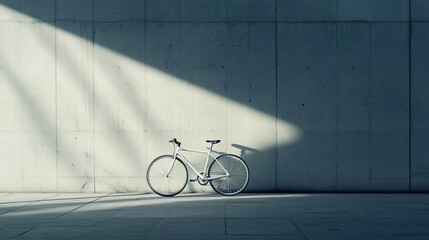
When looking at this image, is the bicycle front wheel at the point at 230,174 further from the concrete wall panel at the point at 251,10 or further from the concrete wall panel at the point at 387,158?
the concrete wall panel at the point at 251,10

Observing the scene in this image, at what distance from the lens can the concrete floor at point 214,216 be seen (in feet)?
21.1

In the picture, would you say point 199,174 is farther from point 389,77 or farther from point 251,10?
point 389,77

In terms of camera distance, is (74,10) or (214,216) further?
(74,10)

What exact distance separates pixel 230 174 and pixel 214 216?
2.70 metres

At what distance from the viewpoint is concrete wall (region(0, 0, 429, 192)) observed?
10.5 metres

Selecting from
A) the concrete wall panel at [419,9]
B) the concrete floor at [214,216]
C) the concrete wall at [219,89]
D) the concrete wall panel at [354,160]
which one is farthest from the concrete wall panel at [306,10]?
the concrete floor at [214,216]

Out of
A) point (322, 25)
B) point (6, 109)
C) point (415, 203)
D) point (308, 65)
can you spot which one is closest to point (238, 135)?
point (308, 65)

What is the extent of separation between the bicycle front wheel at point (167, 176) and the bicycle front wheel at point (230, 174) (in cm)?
54

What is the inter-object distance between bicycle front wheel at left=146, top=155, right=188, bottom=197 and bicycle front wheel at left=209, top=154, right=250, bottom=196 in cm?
54

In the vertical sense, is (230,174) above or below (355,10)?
below

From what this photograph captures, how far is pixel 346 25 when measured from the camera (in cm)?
1054

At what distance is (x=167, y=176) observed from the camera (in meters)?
10.3

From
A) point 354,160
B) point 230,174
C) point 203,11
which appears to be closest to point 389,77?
point 354,160

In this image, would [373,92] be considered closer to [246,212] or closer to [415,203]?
[415,203]
